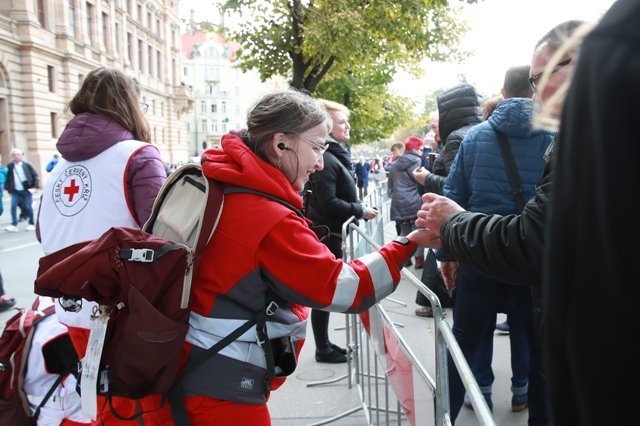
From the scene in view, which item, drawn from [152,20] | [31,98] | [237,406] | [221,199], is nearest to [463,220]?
[221,199]

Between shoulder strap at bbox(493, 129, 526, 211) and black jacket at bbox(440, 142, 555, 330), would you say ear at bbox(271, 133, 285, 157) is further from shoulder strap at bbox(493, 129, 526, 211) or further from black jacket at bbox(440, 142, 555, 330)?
shoulder strap at bbox(493, 129, 526, 211)

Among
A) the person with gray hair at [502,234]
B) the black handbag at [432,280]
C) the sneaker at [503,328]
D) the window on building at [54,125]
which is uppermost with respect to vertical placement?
the window on building at [54,125]

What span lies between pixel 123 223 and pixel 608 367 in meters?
2.26

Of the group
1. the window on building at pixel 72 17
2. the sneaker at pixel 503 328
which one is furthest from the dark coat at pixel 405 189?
the window on building at pixel 72 17

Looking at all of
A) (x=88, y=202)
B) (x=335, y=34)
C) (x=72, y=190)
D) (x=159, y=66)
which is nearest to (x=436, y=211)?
(x=88, y=202)

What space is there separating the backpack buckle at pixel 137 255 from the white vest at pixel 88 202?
76 centimetres

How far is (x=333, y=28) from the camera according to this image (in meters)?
9.84

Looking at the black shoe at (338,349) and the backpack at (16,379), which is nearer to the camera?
the backpack at (16,379)

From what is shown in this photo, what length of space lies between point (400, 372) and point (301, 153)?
3.50ft

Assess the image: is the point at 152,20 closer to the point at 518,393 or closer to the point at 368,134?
the point at 368,134

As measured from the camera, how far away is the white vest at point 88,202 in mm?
2455

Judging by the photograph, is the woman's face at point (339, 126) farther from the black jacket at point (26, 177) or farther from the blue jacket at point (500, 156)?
the black jacket at point (26, 177)

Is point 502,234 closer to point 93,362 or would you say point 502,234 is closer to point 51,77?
point 93,362

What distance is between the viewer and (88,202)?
246 centimetres
